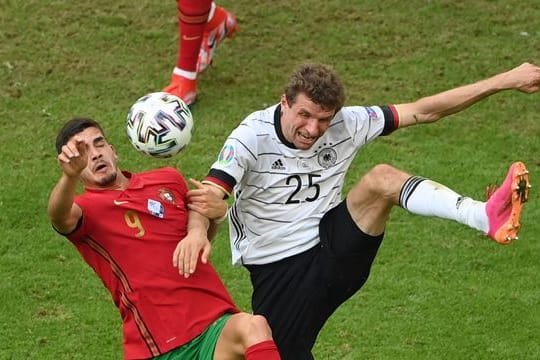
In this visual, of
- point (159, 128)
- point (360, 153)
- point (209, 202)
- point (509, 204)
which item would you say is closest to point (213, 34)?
point (360, 153)

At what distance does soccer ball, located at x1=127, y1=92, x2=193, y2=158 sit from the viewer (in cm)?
687

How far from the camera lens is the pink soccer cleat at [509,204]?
5.87 metres

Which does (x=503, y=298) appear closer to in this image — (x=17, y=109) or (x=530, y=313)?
(x=530, y=313)

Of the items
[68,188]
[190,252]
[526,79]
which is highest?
[526,79]

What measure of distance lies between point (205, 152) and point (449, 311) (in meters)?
2.93

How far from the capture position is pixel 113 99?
11.2 m

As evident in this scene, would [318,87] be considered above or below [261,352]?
above

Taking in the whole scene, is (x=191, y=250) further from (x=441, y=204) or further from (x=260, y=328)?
(x=441, y=204)

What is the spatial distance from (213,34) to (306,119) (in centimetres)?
491

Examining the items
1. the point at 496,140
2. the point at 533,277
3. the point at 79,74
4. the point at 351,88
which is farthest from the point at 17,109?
the point at 533,277

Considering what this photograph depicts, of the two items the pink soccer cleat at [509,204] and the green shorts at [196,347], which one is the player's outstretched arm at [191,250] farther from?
the pink soccer cleat at [509,204]

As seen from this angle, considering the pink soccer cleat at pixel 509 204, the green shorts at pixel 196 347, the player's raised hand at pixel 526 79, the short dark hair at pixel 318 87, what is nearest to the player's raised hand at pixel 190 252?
the green shorts at pixel 196 347

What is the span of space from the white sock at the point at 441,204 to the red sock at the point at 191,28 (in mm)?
4862

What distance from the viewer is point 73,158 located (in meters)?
6.02
